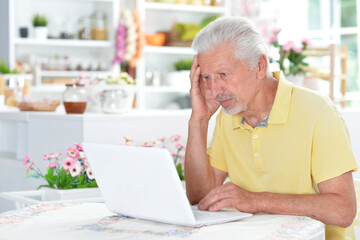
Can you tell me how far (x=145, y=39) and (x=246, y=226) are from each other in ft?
18.5

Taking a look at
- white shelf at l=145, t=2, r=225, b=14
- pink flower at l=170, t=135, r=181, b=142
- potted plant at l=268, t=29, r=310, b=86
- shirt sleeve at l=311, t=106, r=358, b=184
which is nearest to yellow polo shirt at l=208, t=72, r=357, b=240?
shirt sleeve at l=311, t=106, r=358, b=184

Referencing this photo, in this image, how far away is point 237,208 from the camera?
5.15 feet

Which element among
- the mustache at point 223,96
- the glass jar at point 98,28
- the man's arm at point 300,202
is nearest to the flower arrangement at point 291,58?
the mustache at point 223,96

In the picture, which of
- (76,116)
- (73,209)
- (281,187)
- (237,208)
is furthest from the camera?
(76,116)

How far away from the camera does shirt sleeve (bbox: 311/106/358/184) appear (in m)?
1.64

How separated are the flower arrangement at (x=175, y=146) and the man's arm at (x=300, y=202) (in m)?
1.17

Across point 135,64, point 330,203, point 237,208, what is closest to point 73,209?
point 237,208

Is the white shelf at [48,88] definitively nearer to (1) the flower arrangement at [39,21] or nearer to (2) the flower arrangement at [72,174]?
(1) the flower arrangement at [39,21]

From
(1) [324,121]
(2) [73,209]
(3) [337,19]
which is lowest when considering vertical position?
(2) [73,209]

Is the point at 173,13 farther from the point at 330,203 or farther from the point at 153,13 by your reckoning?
the point at 330,203

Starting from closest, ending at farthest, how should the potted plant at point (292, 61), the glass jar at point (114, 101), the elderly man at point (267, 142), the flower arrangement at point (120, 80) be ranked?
the elderly man at point (267, 142)
the glass jar at point (114, 101)
the flower arrangement at point (120, 80)
the potted plant at point (292, 61)

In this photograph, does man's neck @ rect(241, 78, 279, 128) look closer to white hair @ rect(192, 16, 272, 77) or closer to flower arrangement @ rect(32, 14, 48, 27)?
white hair @ rect(192, 16, 272, 77)

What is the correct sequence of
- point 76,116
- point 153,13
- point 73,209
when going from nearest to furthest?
point 73,209 → point 76,116 → point 153,13

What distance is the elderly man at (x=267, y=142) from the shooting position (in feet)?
5.26
